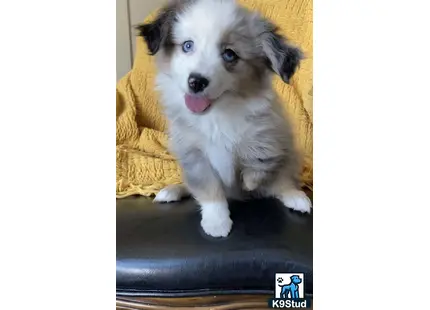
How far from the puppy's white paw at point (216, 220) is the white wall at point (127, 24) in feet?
1.41

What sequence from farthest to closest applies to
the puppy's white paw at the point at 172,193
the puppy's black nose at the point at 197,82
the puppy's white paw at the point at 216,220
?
the puppy's white paw at the point at 172,193 < the puppy's white paw at the point at 216,220 < the puppy's black nose at the point at 197,82

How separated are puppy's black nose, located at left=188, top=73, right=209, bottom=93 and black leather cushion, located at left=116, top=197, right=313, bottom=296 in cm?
38

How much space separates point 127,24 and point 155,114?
352 millimetres

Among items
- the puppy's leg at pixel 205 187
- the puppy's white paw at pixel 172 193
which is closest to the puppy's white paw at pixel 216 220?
the puppy's leg at pixel 205 187

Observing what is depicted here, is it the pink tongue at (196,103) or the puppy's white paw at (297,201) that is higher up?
the pink tongue at (196,103)

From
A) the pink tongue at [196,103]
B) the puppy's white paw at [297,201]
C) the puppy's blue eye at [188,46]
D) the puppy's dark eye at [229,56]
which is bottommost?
the puppy's white paw at [297,201]

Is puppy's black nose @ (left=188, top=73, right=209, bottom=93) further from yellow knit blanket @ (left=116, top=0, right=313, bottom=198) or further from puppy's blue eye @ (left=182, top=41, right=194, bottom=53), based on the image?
yellow knit blanket @ (left=116, top=0, right=313, bottom=198)

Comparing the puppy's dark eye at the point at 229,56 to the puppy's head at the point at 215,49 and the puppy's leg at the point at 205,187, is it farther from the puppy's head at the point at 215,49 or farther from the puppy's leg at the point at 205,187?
the puppy's leg at the point at 205,187

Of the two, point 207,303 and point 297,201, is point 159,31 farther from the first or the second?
point 207,303

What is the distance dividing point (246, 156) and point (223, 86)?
228mm

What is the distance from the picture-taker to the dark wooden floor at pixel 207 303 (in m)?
1.26

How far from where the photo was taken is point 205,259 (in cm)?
128

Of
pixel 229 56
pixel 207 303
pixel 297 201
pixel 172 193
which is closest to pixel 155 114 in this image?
pixel 172 193
